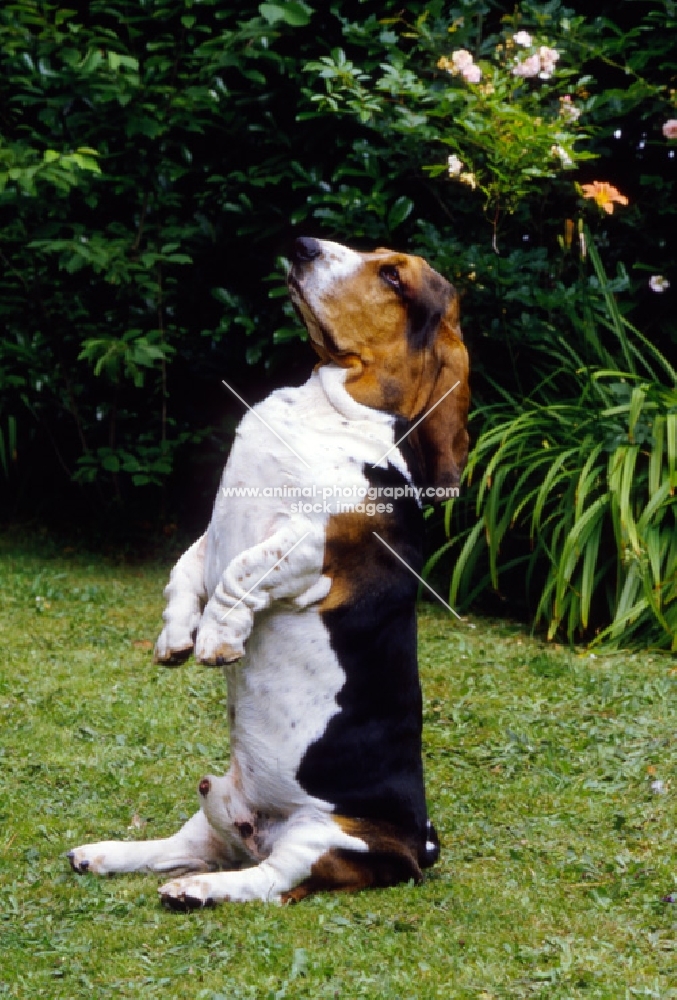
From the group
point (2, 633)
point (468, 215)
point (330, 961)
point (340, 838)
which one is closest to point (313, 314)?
point (340, 838)

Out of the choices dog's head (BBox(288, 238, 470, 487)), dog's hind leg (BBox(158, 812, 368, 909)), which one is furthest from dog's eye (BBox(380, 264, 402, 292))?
dog's hind leg (BBox(158, 812, 368, 909))

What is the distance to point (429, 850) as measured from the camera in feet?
11.8

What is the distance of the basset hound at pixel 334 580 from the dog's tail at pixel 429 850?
158 millimetres

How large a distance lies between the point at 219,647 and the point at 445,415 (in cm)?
83

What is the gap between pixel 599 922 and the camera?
11.2 feet

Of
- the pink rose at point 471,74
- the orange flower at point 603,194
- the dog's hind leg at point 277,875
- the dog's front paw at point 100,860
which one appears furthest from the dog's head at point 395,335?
the pink rose at point 471,74

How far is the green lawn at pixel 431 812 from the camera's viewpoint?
3072 mm

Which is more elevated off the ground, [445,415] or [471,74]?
[471,74]

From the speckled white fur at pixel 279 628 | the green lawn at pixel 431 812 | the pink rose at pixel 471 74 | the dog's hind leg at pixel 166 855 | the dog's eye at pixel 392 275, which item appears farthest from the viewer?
the pink rose at pixel 471 74

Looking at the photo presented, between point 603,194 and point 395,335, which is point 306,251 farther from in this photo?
point 603,194

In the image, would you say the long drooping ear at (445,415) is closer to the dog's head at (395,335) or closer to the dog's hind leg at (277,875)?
the dog's head at (395,335)

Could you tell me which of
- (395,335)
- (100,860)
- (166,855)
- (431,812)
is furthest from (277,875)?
(395,335)

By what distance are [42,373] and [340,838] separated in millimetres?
4664

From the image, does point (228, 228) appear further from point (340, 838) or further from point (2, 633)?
point (340, 838)
